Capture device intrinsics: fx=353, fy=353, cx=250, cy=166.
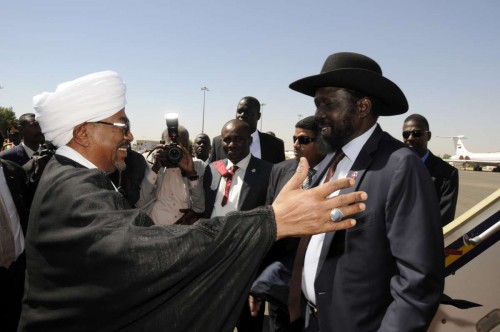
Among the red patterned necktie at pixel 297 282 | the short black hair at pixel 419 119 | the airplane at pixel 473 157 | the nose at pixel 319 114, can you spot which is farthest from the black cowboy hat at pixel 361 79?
the airplane at pixel 473 157

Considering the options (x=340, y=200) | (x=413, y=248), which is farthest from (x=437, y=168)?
(x=340, y=200)

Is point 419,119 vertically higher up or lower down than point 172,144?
higher up

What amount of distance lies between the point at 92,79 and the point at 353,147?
5.25ft

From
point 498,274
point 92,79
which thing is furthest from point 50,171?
point 498,274

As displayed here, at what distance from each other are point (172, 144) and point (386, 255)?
2593mm

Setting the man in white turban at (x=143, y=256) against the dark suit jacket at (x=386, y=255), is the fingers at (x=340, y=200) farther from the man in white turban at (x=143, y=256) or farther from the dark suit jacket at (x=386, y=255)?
the dark suit jacket at (x=386, y=255)

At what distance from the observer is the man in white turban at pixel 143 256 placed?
3.77 feet

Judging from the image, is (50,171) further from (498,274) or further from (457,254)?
(498,274)

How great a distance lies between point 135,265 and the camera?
113cm

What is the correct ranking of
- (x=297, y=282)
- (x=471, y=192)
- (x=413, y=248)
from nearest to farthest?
(x=413, y=248) → (x=297, y=282) → (x=471, y=192)

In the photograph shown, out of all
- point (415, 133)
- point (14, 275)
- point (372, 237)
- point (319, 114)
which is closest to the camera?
point (372, 237)

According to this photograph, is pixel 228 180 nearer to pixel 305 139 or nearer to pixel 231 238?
pixel 305 139

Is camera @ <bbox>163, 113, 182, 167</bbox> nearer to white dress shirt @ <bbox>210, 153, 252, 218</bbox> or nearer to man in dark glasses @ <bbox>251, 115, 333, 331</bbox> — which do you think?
white dress shirt @ <bbox>210, 153, 252, 218</bbox>

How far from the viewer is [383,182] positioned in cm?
189
